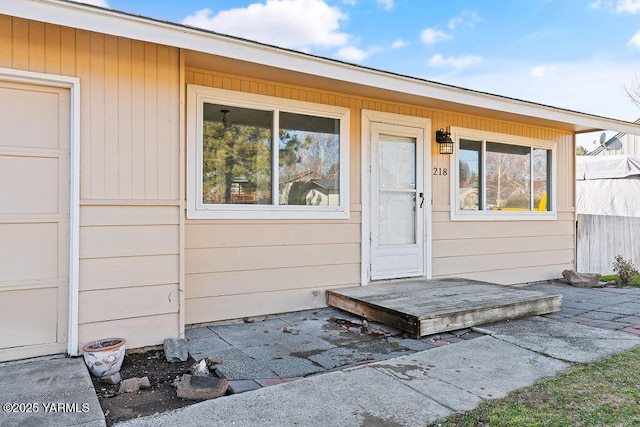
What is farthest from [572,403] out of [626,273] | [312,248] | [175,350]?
[626,273]

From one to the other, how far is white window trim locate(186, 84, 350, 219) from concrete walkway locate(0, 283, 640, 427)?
1.07 metres

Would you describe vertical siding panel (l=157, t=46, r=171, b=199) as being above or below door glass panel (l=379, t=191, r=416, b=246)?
above

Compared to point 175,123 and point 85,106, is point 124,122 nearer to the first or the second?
point 85,106

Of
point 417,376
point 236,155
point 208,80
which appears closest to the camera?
point 417,376

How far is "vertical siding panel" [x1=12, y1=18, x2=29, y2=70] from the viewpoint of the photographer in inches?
116

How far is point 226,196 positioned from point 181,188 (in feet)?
2.39

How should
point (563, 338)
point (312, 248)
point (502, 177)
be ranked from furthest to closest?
point (502, 177)
point (312, 248)
point (563, 338)

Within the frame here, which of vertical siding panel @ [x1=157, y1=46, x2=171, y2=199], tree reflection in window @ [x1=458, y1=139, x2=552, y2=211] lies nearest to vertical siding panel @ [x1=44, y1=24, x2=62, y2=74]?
vertical siding panel @ [x1=157, y1=46, x2=171, y2=199]

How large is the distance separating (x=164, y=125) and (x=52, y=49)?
89 cm

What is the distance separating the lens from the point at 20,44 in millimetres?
2953

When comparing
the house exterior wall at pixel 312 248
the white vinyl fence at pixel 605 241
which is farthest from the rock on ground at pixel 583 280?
the white vinyl fence at pixel 605 241

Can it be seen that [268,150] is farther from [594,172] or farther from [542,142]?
[594,172]

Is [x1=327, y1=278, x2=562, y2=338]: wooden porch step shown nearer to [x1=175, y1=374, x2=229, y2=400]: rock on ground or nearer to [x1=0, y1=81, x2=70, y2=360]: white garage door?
[x1=175, y1=374, x2=229, y2=400]: rock on ground

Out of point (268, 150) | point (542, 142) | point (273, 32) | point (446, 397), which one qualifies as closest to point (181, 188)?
point (268, 150)
